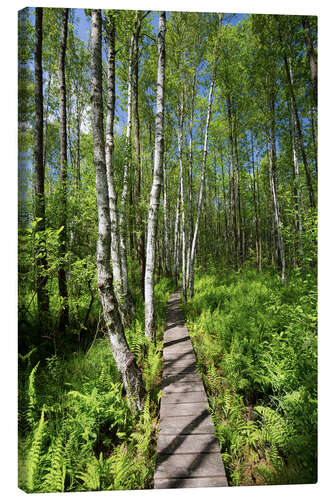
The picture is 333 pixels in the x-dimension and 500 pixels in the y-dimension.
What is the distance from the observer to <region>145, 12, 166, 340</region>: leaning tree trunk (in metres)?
3.78

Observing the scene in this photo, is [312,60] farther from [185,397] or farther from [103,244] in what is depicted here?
[185,397]

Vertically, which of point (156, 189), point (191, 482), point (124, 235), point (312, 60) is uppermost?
point (312, 60)

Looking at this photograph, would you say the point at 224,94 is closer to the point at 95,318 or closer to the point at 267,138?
the point at 267,138

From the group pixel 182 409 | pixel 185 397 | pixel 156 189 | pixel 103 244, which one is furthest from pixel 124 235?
pixel 182 409

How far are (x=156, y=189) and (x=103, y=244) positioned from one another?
1.84 m

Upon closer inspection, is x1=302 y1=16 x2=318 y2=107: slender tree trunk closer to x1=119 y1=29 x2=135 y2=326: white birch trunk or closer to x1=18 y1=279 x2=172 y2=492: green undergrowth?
x1=119 y1=29 x2=135 y2=326: white birch trunk

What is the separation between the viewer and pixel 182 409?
2.57 metres

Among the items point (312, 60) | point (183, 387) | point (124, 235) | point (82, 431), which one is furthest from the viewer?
point (124, 235)

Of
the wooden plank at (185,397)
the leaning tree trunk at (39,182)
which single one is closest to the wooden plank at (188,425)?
the wooden plank at (185,397)

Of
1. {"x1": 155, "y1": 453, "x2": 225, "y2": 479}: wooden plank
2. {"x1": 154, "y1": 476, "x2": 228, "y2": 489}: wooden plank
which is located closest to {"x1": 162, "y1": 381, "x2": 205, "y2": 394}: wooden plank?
{"x1": 155, "y1": 453, "x2": 225, "y2": 479}: wooden plank

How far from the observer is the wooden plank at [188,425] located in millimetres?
2270

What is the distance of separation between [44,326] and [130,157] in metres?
4.57

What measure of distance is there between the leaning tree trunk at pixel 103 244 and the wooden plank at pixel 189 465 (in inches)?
30.2
